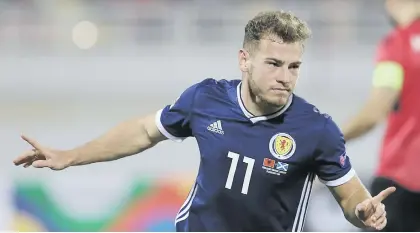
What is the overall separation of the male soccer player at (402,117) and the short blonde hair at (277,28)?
1.79 m

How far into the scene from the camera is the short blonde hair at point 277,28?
3.42 meters

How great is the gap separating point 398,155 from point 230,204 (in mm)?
2070

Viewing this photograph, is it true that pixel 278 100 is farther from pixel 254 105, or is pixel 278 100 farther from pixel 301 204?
pixel 301 204

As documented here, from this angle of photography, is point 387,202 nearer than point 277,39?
No

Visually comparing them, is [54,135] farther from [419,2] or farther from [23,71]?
[419,2]

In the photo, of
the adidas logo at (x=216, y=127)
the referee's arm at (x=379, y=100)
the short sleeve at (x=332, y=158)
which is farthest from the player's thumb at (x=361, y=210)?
the referee's arm at (x=379, y=100)

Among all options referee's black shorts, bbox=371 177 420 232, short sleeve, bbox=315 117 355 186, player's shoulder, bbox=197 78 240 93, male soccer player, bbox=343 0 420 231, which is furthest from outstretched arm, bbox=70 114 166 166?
referee's black shorts, bbox=371 177 420 232

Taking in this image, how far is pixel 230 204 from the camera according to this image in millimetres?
3576

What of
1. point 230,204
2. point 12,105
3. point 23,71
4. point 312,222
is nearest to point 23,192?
point 312,222

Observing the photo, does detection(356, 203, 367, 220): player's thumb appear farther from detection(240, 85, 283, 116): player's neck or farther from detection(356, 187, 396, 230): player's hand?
detection(240, 85, 283, 116): player's neck

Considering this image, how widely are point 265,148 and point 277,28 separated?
47cm

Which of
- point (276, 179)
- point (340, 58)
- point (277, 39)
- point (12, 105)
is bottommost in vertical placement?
point (12, 105)

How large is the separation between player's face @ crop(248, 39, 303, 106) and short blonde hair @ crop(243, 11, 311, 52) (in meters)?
0.03

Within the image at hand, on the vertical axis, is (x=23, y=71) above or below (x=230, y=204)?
below
